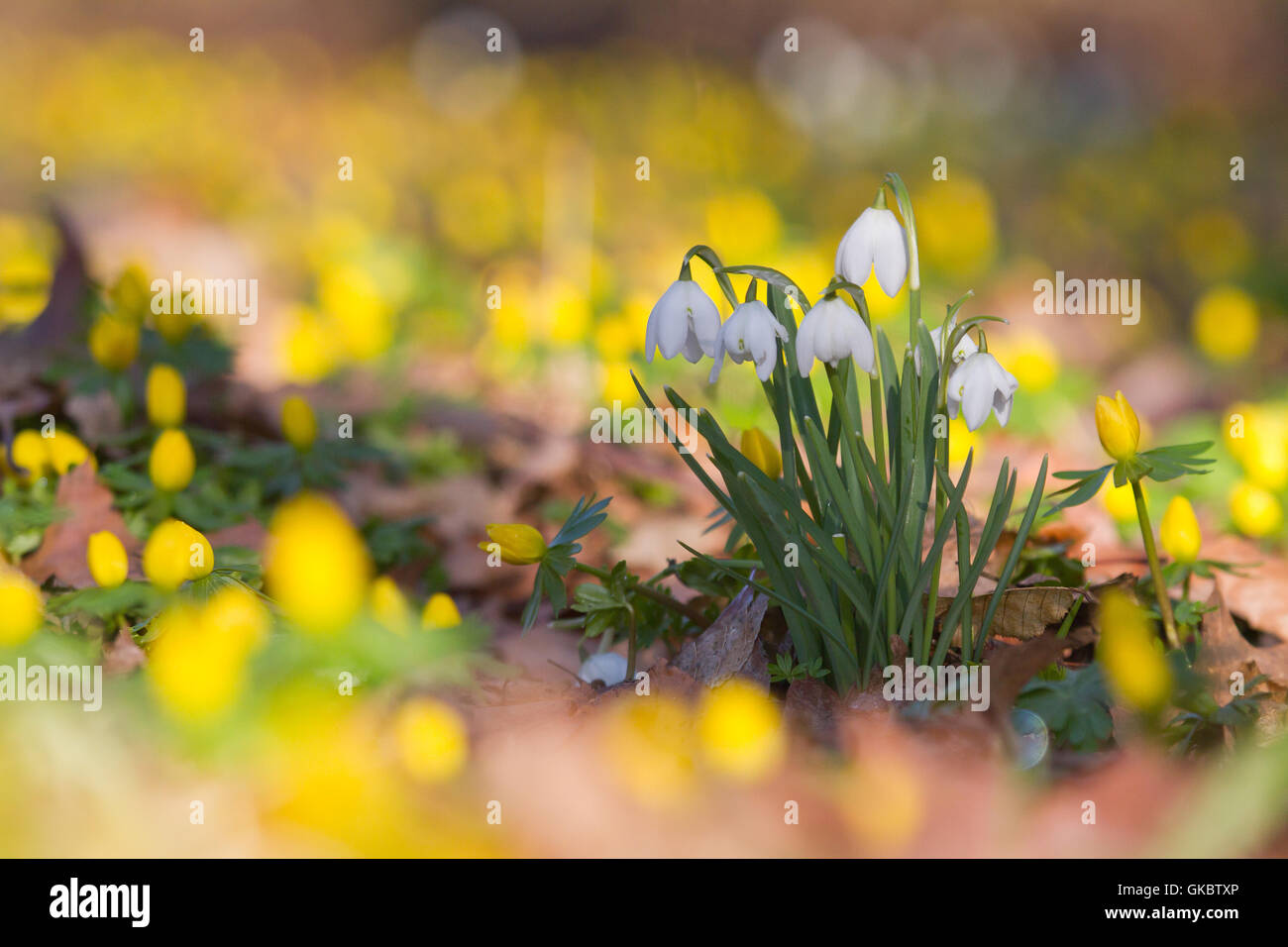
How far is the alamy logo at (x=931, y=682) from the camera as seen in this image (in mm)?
1157

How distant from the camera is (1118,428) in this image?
1.23m

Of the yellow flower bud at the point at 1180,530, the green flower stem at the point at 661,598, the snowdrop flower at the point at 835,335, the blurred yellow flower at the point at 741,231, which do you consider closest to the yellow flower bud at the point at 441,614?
the green flower stem at the point at 661,598

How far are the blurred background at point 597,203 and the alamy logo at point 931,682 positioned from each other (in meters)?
0.33

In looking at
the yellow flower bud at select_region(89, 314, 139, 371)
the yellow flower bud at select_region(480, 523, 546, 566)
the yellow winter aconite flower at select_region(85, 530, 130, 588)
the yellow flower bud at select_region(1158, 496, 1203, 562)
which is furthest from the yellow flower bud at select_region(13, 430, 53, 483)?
the yellow flower bud at select_region(1158, 496, 1203, 562)

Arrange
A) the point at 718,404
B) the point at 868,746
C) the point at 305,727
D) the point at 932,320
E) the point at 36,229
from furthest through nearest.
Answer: the point at 36,229 < the point at 932,320 < the point at 718,404 < the point at 868,746 < the point at 305,727

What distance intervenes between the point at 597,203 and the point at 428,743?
13.0 feet

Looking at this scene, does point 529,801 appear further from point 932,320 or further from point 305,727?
point 932,320

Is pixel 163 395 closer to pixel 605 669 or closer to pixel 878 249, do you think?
pixel 605 669

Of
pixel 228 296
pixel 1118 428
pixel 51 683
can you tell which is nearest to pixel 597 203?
pixel 228 296

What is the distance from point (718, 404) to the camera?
287 cm

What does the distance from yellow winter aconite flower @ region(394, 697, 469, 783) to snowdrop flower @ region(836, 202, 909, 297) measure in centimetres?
62
